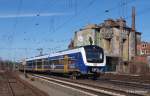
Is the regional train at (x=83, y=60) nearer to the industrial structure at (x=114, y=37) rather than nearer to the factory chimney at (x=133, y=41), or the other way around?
the industrial structure at (x=114, y=37)

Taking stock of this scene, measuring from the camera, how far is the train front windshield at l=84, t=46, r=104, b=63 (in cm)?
3459

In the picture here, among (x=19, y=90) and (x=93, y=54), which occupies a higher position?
(x=93, y=54)

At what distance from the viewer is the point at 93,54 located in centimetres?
3506

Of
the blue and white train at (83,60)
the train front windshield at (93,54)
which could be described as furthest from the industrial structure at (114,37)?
the train front windshield at (93,54)

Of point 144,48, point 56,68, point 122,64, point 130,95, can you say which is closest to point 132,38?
point 144,48

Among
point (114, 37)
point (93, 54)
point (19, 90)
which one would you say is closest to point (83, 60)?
point (93, 54)

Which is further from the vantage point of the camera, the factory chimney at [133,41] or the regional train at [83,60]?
the factory chimney at [133,41]

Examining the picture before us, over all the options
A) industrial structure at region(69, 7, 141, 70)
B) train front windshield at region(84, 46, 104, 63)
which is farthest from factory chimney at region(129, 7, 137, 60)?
train front windshield at region(84, 46, 104, 63)

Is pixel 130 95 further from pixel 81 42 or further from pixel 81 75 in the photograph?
pixel 81 42

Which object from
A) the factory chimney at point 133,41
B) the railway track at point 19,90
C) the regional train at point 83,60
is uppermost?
the factory chimney at point 133,41

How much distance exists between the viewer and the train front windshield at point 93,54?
1362 inches

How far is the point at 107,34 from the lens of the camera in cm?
9875

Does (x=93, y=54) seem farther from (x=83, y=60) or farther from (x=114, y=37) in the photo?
(x=114, y=37)

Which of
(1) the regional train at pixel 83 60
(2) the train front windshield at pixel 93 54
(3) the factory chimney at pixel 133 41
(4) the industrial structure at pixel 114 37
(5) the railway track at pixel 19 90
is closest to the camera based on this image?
(5) the railway track at pixel 19 90
